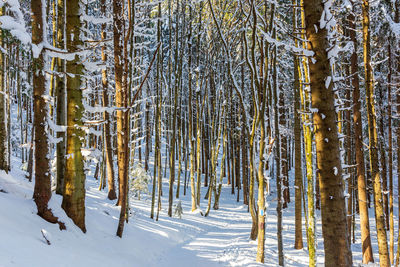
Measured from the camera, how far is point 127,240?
26.1ft

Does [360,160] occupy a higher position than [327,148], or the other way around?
[327,148]

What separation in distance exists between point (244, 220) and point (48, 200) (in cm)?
1271

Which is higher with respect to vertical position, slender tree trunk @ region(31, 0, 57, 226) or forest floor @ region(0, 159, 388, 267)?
slender tree trunk @ region(31, 0, 57, 226)

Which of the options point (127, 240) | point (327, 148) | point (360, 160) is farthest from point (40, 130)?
point (360, 160)

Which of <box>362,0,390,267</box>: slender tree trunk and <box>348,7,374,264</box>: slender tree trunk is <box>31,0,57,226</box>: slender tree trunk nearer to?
<box>362,0,390,267</box>: slender tree trunk

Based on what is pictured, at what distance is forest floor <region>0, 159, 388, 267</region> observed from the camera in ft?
15.0

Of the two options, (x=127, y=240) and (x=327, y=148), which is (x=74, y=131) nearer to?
(x=127, y=240)

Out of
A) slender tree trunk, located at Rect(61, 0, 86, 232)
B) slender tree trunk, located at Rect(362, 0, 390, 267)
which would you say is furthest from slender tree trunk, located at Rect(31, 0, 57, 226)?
slender tree trunk, located at Rect(362, 0, 390, 267)

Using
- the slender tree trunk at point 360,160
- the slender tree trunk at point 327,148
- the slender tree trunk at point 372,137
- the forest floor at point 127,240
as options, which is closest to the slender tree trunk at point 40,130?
the forest floor at point 127,240

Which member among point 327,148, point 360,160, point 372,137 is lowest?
point 360,160

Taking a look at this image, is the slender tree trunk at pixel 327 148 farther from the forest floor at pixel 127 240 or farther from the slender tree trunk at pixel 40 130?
the slender tree trunk at pixel 40 130

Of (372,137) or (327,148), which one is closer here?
(327,148)

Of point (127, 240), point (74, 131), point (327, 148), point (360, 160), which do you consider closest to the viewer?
point (327, 148)

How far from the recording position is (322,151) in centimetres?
377
